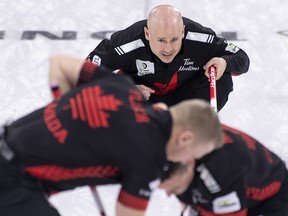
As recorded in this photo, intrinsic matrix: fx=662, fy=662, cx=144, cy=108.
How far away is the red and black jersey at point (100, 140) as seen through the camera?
2.18 metres

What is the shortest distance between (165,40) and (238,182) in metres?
1.25

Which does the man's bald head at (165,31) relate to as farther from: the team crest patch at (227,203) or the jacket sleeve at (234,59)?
the team crest patch at (227,203)

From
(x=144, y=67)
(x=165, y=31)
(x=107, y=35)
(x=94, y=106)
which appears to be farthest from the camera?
(x=107, y=35)

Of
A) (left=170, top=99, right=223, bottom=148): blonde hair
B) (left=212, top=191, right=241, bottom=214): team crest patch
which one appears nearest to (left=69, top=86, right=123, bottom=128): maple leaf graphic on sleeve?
(left=170, top=99, right=223, bottom=148): blonde hair

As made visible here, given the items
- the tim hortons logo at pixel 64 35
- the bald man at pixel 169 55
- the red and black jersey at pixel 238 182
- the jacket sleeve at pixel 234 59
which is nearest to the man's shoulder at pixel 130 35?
the bald man at pixel 169 55

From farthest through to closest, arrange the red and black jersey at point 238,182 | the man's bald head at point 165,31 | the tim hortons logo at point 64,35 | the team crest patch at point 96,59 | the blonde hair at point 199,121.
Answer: the tim hortons logo at point 64,35 → the team crest patch at point 96,59 → the man's bald head at point 165,31 → the red and black jersey at point 238,182 → the blonde hair at point 199,121

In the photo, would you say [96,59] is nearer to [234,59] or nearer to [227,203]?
[234,59]

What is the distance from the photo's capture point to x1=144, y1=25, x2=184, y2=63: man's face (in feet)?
11.0

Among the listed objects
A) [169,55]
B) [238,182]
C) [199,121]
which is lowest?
[238,182]

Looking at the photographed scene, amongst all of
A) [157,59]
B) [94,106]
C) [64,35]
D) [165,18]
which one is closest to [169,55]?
[157,59]

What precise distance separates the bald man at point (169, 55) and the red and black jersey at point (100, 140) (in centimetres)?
109

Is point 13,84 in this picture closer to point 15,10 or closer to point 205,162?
point 15,10

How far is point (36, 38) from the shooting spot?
15.3 feet

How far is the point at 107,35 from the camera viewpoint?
15.4 feet
